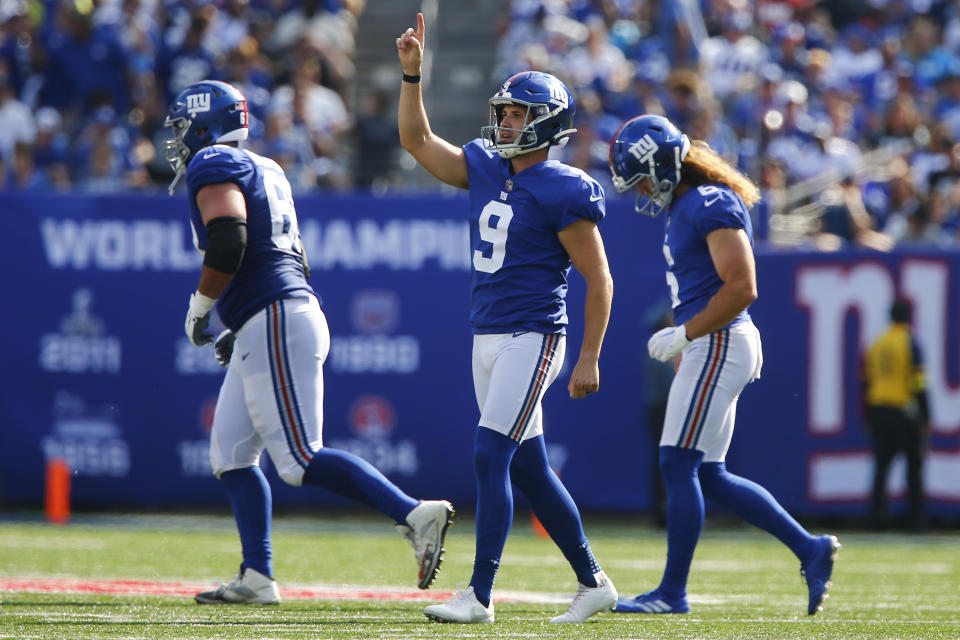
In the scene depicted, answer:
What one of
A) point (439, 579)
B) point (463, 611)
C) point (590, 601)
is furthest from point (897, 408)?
point (463, 611)

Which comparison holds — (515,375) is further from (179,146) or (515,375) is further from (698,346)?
(179,146)

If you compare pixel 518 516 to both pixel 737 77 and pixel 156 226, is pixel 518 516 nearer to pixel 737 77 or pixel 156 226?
pixel 156 226

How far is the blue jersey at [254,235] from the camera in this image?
526 cm

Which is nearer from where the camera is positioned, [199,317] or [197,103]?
[199,317]

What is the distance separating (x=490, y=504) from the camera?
4.92 meters

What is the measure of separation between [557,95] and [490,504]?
1.47 metres

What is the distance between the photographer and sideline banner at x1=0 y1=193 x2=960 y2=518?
1071 centimetres

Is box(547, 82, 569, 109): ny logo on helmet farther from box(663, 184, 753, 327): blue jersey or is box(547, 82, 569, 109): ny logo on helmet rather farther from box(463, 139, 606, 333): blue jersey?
box(663, 184, 753, 327): blue jersey

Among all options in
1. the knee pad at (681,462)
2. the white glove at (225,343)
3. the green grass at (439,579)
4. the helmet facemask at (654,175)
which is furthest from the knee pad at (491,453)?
the helmet facemask at (654,175)

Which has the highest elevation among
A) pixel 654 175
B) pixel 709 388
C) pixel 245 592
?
pixel 654 175

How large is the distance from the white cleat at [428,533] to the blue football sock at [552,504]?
30 centimetres

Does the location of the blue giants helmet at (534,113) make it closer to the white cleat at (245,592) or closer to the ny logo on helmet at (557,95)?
the ny logo on helmet at (557,95)

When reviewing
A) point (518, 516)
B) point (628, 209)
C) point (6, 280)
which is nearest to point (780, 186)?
point (628, 209)

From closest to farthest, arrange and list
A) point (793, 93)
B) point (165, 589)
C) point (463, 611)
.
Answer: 1. point (463, 611)
2. point (165, 589)
3. point (793, 93)
